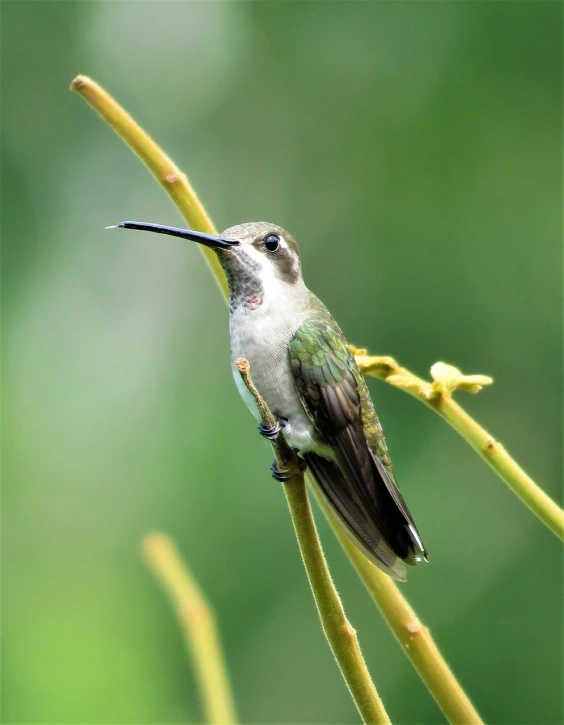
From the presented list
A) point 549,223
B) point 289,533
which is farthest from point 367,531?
point 549,223

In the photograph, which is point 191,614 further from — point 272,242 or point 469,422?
point 272,242

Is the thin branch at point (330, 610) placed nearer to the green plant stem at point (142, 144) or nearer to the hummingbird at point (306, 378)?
the green plant stem at point (142, 144)

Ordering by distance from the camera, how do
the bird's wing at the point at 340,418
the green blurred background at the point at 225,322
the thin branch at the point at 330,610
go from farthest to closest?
the green blurred background at the point at 225,322 → the bird's wing at the point at 340,418 → the thin branch at the point at 330,610

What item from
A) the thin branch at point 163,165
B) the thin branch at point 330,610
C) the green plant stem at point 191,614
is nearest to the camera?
the thin branch at point 330,610

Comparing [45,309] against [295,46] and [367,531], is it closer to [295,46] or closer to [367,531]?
[295,46]

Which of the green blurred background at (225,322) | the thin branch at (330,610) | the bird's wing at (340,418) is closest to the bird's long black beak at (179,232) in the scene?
the thin branch at (330,610)

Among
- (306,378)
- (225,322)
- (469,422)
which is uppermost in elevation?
(225,322)

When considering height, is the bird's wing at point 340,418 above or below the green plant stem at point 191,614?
above

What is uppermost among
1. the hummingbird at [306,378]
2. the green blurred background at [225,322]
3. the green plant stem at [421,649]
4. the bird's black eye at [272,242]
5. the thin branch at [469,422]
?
the green blurred background at [225,322]

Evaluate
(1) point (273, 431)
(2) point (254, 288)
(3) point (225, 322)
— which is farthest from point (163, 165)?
(3) point (225, 322)
